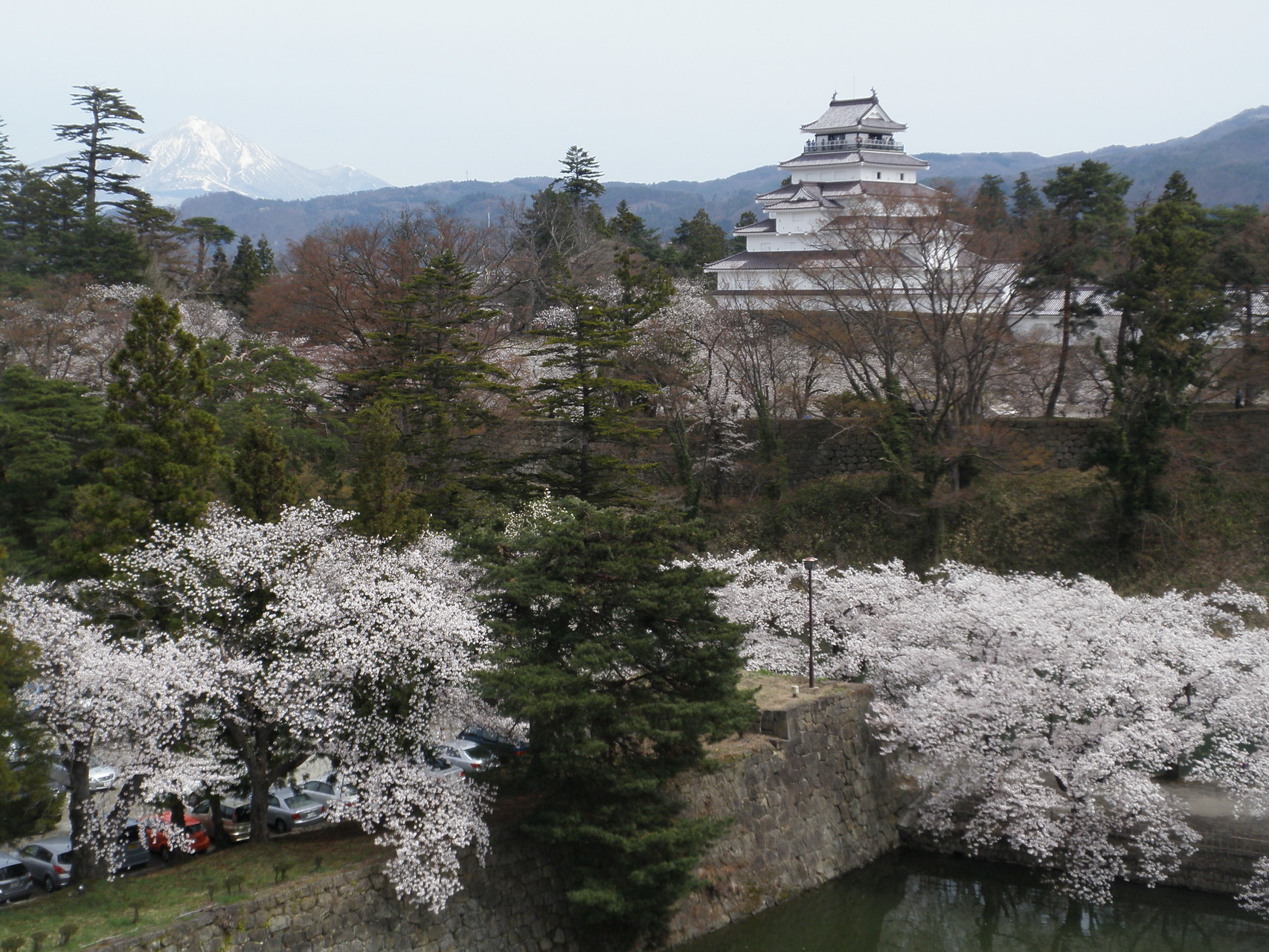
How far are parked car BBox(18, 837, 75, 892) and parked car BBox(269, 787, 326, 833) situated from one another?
2467 millimetres

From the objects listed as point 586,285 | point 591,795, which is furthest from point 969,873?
point 586,285

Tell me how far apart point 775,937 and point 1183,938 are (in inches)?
199

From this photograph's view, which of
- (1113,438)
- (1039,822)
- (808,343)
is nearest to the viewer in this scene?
(1039,822)

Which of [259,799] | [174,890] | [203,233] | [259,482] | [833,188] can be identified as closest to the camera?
[174,890]

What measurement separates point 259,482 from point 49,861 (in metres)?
5.31

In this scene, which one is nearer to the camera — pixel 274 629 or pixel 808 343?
pixel 274 629

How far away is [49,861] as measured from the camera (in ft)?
39.2

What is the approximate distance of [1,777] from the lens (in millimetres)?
8609

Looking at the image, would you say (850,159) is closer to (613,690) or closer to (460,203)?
(613,690)

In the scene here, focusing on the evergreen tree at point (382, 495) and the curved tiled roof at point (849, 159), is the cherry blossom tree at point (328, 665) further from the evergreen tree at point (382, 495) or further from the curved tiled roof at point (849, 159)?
the curved tiled roof at point (849, 159)

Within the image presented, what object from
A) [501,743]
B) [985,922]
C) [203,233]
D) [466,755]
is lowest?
[985,922]

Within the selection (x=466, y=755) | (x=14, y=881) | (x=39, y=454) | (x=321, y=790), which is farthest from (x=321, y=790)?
(x=39, y=454)

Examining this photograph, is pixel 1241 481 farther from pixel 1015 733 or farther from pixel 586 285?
pixel 586 285

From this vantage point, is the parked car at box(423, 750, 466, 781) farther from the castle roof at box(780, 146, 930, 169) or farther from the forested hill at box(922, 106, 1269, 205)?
the forested hill at box(922, 106, 1269, 205)
